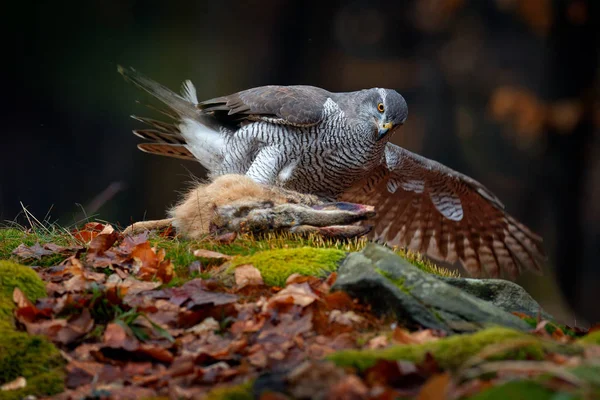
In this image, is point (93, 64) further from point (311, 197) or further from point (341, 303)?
point (341, 303)

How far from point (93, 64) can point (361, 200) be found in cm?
387

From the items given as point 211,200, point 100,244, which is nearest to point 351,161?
point 211,200

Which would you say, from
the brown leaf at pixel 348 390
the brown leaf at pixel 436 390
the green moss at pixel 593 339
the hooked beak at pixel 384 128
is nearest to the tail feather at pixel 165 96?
the hooked beak at pixel 384 128

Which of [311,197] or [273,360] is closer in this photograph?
[273,360]

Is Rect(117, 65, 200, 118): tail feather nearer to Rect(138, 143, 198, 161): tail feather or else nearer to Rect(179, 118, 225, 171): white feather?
Rect(179, 118, 225, 171): white feather

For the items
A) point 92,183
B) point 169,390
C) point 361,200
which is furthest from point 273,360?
point 92,183

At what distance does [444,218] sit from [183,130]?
283 centimetres

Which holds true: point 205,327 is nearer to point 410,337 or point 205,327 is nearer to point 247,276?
point 247,276

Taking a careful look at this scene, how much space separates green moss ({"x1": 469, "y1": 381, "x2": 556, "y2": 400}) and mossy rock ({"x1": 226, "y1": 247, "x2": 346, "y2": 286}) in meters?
1.54

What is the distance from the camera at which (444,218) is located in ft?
21.0

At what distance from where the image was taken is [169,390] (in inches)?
82.9

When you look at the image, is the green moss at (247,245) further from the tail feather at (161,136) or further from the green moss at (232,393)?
the tail feather at (161,136)

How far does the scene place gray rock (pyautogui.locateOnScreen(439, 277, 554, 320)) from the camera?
3.32 metres

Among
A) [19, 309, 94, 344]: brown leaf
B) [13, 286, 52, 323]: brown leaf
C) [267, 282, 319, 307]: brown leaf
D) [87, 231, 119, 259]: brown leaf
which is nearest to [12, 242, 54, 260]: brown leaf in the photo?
[87, 231, 119, 259]: brown leaf
